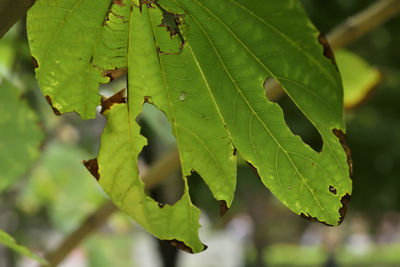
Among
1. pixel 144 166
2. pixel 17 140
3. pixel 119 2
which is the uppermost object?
pixel 119 2

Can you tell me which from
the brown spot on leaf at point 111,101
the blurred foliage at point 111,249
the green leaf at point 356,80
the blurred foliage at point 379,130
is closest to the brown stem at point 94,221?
the green leaf at point 356,80

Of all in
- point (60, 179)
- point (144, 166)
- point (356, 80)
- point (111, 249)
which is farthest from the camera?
point (111, 249)

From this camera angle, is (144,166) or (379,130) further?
(379,130)

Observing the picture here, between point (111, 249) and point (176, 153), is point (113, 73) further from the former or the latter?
point (111, 249)

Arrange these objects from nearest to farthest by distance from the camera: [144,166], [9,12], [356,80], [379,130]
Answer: [9,12], [356,80], [144,166], [379,130]

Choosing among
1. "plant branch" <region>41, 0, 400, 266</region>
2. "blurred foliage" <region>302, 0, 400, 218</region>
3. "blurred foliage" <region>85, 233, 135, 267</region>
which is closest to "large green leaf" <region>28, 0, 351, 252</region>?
"plant branch" <region>41, 0, 400, 266</region>

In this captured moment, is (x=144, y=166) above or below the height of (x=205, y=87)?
below

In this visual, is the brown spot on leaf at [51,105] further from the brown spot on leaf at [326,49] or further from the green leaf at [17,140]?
the green leaf at [17,140]

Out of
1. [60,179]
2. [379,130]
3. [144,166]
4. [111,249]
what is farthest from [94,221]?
[379,130]
